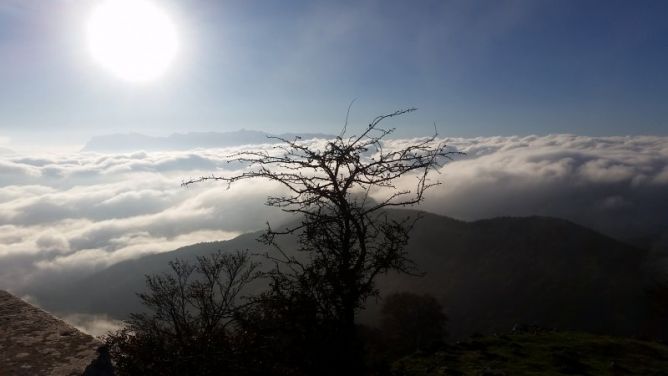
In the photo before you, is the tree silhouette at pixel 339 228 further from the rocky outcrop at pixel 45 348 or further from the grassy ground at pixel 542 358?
the grassy ground at pixel 542 358

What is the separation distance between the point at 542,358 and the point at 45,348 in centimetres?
2192

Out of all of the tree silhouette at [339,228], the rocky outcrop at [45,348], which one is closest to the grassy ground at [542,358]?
the tree silhouette at [339,228]

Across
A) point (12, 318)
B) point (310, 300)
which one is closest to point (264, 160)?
point (310, 300)

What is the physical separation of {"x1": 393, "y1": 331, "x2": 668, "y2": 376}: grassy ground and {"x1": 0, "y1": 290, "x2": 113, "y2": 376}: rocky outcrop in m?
13.7

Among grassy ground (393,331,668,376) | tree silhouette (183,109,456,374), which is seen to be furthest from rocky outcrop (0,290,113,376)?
grassy ground (393,331,668,376)

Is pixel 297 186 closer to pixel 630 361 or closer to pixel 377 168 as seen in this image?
pixel 377 168

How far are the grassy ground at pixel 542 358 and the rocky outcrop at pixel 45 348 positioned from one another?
45.1ft

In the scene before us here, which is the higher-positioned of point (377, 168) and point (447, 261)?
point (377, 168)

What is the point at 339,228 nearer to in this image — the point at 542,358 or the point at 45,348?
the point at 45,348

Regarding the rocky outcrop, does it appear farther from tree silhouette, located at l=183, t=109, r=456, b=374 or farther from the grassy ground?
the grassy ground

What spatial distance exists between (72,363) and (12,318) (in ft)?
4.47

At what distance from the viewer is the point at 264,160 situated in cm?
672

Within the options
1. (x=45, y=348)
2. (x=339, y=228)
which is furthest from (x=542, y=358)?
(x=45, y=348)

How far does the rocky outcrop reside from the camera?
9.62ft
